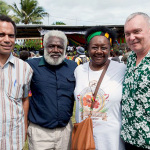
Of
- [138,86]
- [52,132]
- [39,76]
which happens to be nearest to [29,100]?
[39,76]

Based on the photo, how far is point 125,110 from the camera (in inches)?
77.1

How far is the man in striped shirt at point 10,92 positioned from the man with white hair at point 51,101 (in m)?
0.25

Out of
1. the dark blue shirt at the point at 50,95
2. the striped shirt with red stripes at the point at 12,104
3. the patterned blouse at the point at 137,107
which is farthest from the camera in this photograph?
the dark blue shirt at the point at 50,95

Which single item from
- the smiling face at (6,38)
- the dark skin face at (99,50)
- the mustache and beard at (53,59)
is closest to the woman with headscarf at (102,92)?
the dark skin face at (99,50)

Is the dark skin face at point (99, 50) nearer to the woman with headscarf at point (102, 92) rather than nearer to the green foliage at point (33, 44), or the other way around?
the woman with headscarf at point (102, 92)

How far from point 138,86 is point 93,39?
87 centimetres

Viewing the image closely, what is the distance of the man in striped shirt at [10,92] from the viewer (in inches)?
81.3

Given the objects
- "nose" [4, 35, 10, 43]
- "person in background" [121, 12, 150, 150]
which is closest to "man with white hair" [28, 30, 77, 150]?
"nose" [4, 35, 10, 43]

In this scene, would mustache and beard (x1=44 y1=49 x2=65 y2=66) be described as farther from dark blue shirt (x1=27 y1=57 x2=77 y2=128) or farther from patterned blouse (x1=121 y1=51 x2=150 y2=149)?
patterned blouse (x1=121 y1=51 x2=150 y2=149)

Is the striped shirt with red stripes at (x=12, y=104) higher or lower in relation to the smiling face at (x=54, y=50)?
lower

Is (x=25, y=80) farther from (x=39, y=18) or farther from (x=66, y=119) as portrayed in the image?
(x=39, y=18)

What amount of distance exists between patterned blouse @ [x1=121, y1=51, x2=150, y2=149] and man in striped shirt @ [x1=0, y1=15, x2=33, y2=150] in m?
1.22

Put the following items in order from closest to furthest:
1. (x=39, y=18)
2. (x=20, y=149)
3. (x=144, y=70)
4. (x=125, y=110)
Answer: (x=144, y=70) → (x=125, y=110) → (x=20, y=149) → (x=39, y=18)

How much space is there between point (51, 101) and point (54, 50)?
0.73 m
